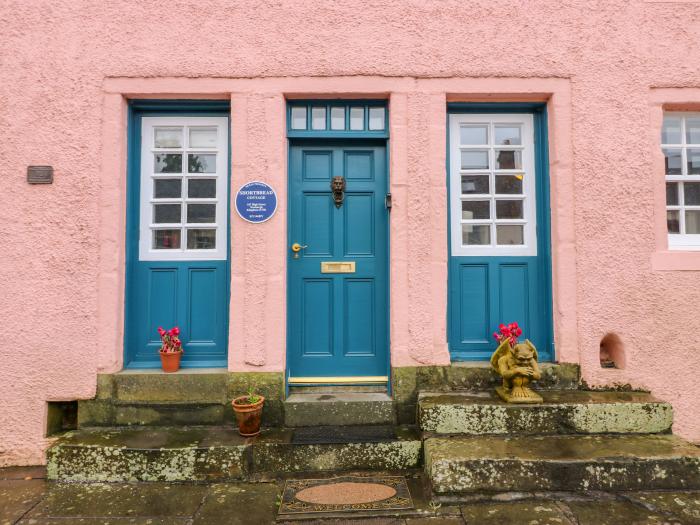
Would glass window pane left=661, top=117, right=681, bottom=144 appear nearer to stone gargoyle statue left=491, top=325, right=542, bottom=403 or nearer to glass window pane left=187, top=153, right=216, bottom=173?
stone gargoyle statue left=491, top=325, right=542, bottom=403

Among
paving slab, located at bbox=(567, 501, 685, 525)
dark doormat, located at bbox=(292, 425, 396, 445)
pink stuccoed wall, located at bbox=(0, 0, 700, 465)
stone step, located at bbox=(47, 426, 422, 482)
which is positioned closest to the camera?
paving slab, located at bbox=(567, 501, 685, 525)

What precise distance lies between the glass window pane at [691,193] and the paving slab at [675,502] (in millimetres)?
2810

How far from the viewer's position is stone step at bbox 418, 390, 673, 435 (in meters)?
3.61

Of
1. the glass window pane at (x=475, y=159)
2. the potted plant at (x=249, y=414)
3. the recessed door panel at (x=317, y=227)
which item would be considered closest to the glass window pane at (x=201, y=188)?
the recessed door panel at (x=317, y=227)

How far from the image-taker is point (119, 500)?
127 inches

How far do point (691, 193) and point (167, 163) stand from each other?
17.8 ft

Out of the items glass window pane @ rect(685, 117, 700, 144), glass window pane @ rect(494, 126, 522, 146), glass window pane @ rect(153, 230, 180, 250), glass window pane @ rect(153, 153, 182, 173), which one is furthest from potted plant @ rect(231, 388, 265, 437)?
glass window pane @ rect(685, 117, 700, 144)

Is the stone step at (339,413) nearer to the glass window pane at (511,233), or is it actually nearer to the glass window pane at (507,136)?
the glass window pane at (511,233)

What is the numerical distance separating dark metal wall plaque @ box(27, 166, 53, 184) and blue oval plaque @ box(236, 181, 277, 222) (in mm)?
1795

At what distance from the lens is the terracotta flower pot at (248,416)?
143 inches

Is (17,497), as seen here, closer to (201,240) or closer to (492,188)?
(201,240)

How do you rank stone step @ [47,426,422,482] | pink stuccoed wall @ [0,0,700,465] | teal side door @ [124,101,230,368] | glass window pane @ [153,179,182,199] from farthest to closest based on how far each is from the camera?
1. glass window pane @ [153,179,182,199]
2. teal side door @ [124,101,230,368]
3. pink stuccoed wall @ [0,0,700,465]
4. stone step @ [47,426,422,482]

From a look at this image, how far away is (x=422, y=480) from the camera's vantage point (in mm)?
3393

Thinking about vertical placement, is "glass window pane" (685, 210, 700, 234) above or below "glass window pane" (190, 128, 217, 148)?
below
